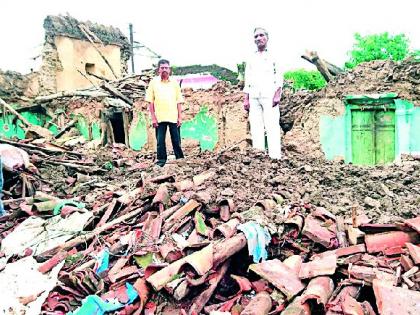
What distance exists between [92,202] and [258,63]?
3.23 meters

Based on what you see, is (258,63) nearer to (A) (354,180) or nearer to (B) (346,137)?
(A) (354,180)

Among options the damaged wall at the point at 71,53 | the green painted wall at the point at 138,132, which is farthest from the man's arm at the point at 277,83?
the damaged wall at the point at 71,53

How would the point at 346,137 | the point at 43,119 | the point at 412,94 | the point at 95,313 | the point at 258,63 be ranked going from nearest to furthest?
1. the point at 95,313
2. the point at 258,63
3. the point at 412,94
4. the point at 346,137
5. the point at 43,119

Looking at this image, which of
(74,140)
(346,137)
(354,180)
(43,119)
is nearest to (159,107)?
(354,180)

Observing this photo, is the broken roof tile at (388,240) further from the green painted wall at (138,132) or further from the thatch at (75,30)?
the thatch at (75,30)

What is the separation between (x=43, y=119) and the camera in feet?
60.8

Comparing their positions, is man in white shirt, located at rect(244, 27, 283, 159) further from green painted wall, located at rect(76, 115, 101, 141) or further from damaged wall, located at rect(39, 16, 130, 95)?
damaged wall, located at rect(39, 16, 130, 95)

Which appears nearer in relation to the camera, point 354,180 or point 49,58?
point 354,180

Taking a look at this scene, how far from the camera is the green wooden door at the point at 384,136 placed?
1129 centimetres

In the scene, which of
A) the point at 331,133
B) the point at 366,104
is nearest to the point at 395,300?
the point at 331,133

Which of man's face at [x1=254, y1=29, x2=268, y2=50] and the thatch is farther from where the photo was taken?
the thatch

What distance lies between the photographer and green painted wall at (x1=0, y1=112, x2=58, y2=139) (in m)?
15.5

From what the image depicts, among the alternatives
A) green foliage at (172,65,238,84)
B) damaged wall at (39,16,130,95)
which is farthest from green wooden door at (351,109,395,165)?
green foliage at (172,65,238,84)

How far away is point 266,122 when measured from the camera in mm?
6969
